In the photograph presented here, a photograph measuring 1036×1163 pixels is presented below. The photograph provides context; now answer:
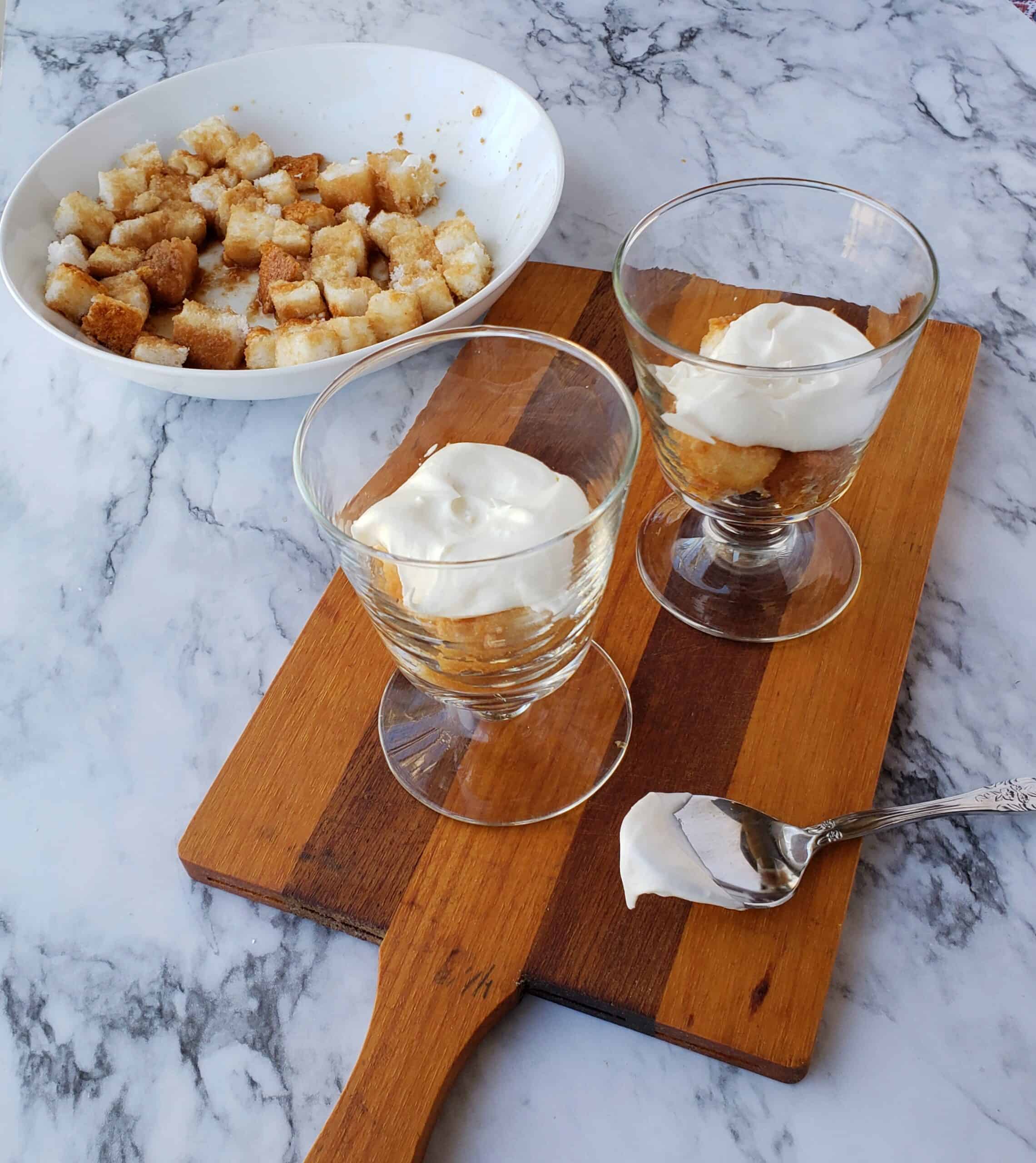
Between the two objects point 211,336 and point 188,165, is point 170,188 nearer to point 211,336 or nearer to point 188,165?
point 188,165

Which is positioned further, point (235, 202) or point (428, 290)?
point (235, 202)

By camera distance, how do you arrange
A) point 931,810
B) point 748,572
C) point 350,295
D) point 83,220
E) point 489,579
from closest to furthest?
1. point 489,579
2. point 931,810
3. point 748,572
4. point 350,295
5. point 83,220

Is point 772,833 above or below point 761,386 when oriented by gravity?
below

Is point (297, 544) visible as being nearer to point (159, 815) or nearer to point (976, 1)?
point (159, 815)

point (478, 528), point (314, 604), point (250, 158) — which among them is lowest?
point (314, 604)

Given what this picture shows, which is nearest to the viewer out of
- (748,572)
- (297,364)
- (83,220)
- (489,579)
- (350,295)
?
(489,579)

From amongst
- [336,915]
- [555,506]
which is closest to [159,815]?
[336,915]

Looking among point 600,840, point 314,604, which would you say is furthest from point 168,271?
point 600,840
